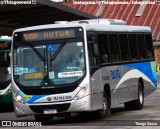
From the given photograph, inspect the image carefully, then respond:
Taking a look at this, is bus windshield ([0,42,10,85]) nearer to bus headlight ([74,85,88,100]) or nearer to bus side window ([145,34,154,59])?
bus side window ([145,34,154,59])

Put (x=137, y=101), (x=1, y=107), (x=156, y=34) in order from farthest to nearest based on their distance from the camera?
1. (x=156, y=34)
2. (x=1, y=107)
3. (x=137, y=101)

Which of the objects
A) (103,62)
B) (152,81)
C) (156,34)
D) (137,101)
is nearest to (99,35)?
(103,62)

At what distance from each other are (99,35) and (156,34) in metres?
53.0

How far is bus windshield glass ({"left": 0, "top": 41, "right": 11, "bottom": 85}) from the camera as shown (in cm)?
2281

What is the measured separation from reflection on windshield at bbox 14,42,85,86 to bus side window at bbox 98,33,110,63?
1211 millimetres

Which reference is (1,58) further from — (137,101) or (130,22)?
(130,22)

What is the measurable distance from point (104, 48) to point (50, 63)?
6.87ft

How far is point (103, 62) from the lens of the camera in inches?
665

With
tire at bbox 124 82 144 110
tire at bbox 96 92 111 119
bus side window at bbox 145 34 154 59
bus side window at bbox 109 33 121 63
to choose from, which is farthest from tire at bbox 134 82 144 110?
tire at bbox 96 92 111 119

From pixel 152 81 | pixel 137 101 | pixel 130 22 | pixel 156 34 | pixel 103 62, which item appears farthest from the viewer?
pixel 130 22

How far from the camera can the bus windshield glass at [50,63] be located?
15609mm

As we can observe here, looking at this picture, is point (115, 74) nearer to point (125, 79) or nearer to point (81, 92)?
point (125, 79)

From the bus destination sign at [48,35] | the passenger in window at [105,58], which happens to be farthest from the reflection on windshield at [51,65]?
the passenger in window at [105,58]

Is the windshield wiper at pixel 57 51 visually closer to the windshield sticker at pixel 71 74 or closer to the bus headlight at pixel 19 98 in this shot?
the windshield sticker at pixel 71 74
